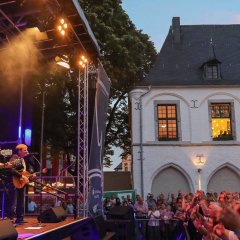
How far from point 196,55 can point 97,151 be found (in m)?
16.2

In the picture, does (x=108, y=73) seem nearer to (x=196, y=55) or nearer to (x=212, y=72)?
(x=212, y=72)

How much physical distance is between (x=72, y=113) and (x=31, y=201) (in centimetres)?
918

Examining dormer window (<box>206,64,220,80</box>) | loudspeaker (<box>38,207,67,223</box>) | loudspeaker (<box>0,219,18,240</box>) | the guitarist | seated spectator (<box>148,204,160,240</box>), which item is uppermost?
dormer window (<box>206,64,220,80</box>)

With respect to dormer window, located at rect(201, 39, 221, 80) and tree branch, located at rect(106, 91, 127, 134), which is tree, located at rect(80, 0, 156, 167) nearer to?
tree branch, located at rect(106, 91, 127, 134)

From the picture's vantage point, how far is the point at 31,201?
12.4 meters

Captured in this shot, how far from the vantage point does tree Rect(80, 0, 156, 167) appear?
20.9 meters

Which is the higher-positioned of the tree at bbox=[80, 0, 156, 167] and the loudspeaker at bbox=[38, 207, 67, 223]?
the tree at bbox=[80, 0, 156, 167]

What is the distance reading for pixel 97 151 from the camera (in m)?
11.8

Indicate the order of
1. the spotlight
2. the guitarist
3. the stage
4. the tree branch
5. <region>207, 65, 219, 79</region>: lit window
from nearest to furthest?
1. the stage
2. the guitarist
3. the spotlight
4. the tree branch
5. <region>207, 65, 219, 79</region>: lit window

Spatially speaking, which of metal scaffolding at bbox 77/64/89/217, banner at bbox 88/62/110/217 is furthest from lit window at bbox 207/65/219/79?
metal scaffolding at bbox 77/64/89/217

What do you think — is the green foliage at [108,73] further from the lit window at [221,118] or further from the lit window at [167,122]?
the lit window at [221,118]

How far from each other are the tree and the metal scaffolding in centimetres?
876

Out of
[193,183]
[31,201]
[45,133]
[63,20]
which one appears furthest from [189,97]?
[63,20]

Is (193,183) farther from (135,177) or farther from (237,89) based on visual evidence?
(237,89)
